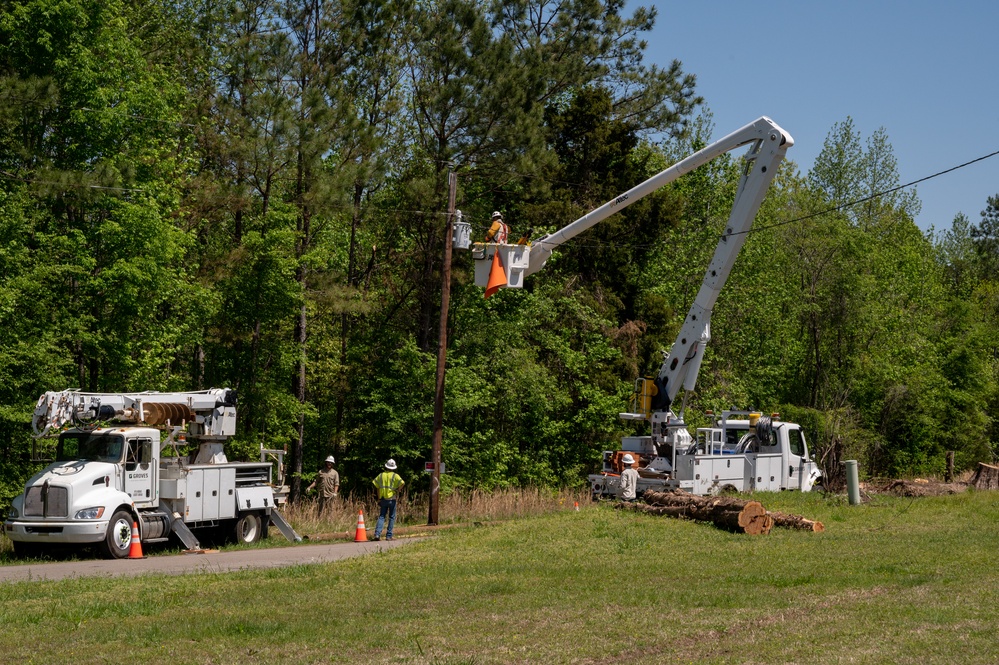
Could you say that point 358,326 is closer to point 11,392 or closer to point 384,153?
point 384,153

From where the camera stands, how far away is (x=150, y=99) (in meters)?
29.8

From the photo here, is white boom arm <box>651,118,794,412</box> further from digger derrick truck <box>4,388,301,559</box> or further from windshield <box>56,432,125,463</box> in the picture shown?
windshield <box>56,432,125,463</box>

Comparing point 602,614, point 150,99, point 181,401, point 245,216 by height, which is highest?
point 150,99

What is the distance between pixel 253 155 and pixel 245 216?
2.30 m

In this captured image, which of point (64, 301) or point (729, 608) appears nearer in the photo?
point (729, 608)

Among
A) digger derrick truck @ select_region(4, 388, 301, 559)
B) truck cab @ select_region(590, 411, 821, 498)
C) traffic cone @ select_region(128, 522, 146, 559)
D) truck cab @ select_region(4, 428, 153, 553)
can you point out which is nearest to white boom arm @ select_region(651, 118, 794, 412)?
truck cab @ select_region(590, 411, 821, 498)

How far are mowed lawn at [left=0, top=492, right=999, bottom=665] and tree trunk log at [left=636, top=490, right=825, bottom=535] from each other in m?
1.08

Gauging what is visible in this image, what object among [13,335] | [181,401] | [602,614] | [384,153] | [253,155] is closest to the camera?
[602,614]

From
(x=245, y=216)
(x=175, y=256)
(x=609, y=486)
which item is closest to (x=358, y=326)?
(x=245, y=216)

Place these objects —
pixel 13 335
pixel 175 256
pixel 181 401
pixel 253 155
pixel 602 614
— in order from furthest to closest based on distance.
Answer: pixel 253 155 → pixel 175 256 → pixel 13 335 → pixel 181 401 → pixel 602 614

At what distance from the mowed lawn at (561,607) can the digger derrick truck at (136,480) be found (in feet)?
13.9

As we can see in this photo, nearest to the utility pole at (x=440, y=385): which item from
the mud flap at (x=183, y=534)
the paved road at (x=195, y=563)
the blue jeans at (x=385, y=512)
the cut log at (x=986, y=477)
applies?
the blue jeans at (x=385, y=512)

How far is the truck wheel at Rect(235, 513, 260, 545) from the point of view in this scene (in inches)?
936

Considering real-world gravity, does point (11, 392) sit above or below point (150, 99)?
below
